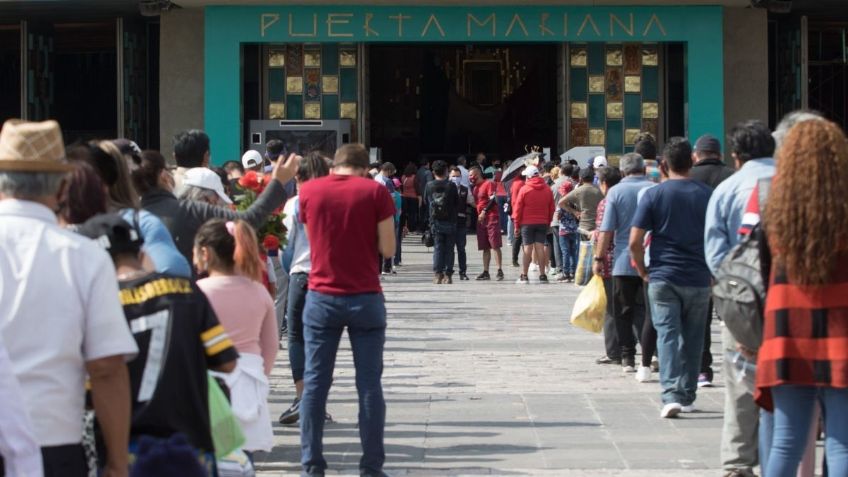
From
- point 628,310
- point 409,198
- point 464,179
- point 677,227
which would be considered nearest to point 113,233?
point 677,227

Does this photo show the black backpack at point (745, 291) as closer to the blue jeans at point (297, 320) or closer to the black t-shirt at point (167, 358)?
the black t-shirt at point (167, 358)

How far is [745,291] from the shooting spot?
6.04 m

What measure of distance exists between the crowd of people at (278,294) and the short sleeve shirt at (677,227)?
0.04ft

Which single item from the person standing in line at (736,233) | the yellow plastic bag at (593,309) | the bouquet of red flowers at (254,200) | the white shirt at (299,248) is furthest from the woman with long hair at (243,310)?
the yellow plastic bag at (593,309)

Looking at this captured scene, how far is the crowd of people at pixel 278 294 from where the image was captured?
167 inches

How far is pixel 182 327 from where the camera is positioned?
15.5 ft

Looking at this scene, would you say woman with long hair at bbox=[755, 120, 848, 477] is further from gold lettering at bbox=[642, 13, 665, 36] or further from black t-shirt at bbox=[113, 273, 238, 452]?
gold lettering at bbox=[642, 13, 665, 36]

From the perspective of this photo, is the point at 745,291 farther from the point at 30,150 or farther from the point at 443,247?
the point at 443,247

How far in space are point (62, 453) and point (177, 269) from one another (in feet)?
6.30

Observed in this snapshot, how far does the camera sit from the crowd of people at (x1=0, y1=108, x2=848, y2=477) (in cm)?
425

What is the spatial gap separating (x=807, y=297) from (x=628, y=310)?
251 inches

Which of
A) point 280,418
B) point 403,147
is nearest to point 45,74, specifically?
point 403,147

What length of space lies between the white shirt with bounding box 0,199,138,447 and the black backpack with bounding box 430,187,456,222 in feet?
55.5

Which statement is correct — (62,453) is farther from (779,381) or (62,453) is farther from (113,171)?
(779,381)
